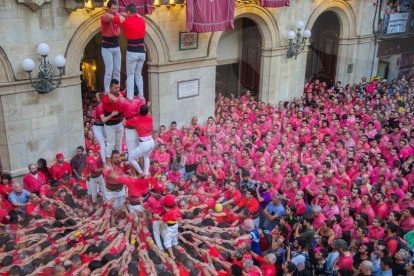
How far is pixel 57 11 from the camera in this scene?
12539mm

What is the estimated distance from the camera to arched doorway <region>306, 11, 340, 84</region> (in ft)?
68.2

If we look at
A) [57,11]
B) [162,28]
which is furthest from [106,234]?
[162,28]

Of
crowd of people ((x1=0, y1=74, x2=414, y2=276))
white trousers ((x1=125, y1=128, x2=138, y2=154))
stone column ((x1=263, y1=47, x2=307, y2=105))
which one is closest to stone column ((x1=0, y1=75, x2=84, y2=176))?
crowd of people ((x1=0, y1=74, x2=414, y2=276))

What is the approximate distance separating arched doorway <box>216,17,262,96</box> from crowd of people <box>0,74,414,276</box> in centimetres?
492

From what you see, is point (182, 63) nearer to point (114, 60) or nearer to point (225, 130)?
point (225, 130)

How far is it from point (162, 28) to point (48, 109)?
414 cm

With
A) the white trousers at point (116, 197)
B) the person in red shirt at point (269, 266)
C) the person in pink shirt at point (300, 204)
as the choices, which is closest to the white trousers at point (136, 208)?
the white trousers at point (116, 197)

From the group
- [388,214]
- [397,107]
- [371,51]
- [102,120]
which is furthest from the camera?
[371,51]

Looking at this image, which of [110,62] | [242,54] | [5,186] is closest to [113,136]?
[110,62]

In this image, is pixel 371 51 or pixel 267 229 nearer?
pixel 267 229

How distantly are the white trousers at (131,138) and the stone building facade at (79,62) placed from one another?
5189mm

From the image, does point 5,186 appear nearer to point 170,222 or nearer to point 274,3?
point 170,222

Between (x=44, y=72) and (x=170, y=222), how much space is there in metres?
6.24

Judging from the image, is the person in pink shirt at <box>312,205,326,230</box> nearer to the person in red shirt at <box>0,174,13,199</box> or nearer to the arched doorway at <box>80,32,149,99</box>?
the person in red shirt at <box>0,174,13,199</box>
